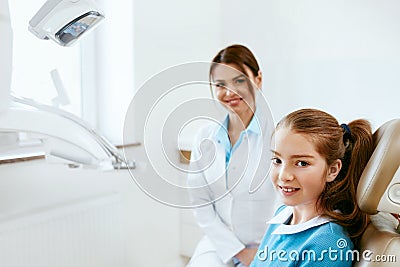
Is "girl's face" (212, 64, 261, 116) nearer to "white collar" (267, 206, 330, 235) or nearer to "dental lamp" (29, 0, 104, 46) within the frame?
"white collar" (267, 206, 330, 235)

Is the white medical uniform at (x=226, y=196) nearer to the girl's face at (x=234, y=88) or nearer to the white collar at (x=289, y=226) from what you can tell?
the girl's face at (x=234, y=88)

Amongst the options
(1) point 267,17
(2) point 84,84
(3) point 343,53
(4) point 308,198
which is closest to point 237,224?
(4) point 308,198

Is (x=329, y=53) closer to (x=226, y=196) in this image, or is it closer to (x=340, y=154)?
(x=226, y=196)

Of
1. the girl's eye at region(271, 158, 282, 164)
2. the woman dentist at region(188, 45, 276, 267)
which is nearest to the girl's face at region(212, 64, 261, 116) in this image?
the woman dentist at region(188, 45, 276, 267)

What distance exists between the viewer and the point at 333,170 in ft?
3.71

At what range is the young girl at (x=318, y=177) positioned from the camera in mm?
1104

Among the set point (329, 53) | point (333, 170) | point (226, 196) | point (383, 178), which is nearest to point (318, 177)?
point (333, 170)

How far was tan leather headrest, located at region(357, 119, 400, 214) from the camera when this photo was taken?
1000mm

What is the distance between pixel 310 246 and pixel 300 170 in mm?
167

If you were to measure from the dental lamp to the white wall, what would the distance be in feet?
3.23

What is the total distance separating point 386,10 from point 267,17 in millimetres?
500

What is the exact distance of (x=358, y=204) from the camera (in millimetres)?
1053

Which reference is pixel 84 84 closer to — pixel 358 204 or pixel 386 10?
pixel 386 10

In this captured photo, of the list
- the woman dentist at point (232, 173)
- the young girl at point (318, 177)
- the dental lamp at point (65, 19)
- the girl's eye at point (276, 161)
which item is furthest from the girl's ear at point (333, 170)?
the dental lamp at point (65, 19)
